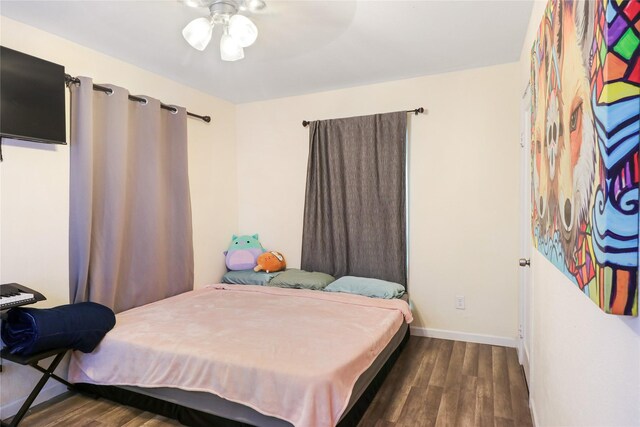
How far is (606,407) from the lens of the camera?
79 centimetres

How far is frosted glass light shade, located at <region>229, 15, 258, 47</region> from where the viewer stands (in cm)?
194

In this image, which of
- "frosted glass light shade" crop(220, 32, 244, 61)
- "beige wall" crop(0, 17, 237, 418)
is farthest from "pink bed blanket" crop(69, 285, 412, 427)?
"frosted glass light shade" crop(220, 32, 244, 61)

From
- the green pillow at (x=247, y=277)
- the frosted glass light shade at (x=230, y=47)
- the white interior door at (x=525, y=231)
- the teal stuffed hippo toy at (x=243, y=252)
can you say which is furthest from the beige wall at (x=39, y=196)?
the white interior door at (x=525, y=231)

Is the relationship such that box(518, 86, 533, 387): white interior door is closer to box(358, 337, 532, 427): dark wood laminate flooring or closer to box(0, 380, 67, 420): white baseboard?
box(358, 337, 532, 427): dark wood laminate flooring

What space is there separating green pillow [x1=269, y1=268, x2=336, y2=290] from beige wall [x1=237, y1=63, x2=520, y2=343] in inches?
32.3

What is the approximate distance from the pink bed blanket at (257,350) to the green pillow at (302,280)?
1.25 feet

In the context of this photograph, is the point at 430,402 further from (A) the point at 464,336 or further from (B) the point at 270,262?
(B) the point at 270,262

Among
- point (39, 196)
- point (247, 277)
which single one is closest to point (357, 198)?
point (247, 277)

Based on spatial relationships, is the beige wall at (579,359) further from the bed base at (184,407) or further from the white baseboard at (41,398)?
the white baseboard at (41,398)

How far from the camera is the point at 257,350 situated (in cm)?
192

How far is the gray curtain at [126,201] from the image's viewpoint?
2496 mm

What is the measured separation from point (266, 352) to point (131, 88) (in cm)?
239

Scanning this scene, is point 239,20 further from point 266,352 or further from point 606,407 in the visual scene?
point 606,407

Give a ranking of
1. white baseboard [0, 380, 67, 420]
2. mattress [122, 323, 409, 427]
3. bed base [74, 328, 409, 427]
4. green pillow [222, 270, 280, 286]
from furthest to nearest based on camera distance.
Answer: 1. green pillow [222, 270, 280, 286]
2. white baseboard [0, 380, 67, 420]
3. bed base [74, 328, 409, 427]
4. mattress [122, 323, 409, 427]
